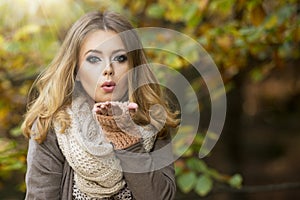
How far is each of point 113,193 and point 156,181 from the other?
0.13 m

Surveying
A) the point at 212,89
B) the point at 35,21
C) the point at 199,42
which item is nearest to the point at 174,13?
the point at 199,42

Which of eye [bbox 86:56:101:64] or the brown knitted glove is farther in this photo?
eye [bbox 86:56:101:64]

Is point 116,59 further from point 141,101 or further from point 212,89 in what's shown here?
point 212,89

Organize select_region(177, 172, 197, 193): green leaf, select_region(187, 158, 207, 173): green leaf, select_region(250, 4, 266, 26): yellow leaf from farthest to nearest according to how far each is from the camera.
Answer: select_region(187, 158, 207, 173): green leaf < select_region(177, 172, 197, 193): green leaf < select_region(250, 4, 266, 26): yellow leaf

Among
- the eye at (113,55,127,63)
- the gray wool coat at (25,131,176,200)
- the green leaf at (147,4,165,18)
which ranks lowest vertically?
the gray wool coat at (25,131,176,200)

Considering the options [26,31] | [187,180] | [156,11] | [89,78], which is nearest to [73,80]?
[89,78]

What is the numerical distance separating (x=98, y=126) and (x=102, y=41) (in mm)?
266

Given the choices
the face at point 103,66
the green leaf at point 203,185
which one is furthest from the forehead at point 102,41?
the green leaf at point 203,185

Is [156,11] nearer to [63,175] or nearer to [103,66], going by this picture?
[103,66]

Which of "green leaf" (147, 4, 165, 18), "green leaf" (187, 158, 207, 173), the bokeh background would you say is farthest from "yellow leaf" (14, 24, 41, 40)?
"green leaf" (187, 158, 207, 173)

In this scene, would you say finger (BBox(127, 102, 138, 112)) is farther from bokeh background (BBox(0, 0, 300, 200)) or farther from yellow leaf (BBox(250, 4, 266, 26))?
yellow leaf (BBox(250, 4, 266, 26))

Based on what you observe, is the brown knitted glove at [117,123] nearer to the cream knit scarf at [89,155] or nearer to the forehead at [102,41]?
the cream knit scarf at [89,155]

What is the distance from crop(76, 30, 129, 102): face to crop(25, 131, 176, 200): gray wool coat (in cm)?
17

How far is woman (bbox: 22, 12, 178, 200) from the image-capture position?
1827 millimetres
